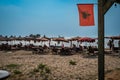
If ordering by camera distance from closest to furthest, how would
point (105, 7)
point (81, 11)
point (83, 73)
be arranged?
point (105, 7) → point (81, 11) → point (83, 73)

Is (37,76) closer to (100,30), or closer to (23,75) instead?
(23,75)

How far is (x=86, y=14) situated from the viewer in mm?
8617

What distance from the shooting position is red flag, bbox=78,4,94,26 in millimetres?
8594

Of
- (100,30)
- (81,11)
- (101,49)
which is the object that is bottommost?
(101,49)

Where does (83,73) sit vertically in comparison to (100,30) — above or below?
below

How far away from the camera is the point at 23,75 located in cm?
1205

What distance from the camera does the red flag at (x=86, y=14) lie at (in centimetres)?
859

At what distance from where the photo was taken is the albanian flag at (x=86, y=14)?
8.59 meters

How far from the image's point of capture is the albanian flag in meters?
8.59

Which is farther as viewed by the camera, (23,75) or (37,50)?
(37,50)

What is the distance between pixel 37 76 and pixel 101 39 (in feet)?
16.4

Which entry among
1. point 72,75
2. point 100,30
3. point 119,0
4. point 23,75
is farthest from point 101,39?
point 23,75

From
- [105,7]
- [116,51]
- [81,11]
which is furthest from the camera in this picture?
[116,51]

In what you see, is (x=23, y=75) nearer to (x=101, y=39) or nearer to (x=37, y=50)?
(x=101, y=39)
